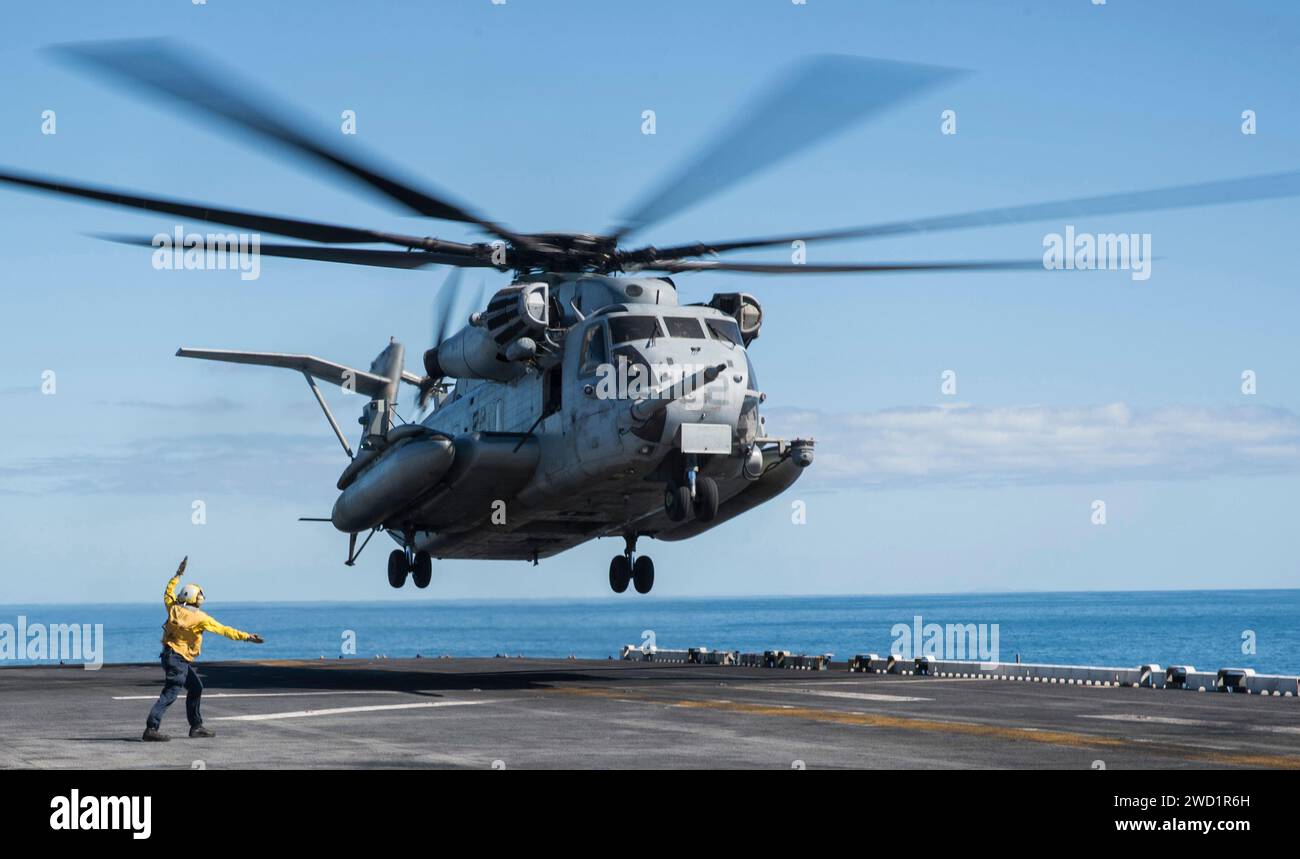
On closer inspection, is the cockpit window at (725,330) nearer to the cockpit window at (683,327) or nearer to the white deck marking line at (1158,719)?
the cockpit window at (683,327)

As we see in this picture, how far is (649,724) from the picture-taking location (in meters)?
19.6

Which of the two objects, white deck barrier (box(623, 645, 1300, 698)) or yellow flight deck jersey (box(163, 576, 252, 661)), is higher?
yellow flight deck jersey (box(163, 576, 252, 661))

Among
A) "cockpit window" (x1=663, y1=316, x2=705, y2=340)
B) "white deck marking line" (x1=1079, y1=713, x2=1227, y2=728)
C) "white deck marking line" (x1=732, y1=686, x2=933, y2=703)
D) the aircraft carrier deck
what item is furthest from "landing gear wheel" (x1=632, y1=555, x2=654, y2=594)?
"white deck marking line" (x1=1079, y1=713, x2=1227, y2=728)

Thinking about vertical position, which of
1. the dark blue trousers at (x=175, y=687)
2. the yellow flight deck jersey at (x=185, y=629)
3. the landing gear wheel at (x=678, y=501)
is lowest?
the dark blue trousers at (x=175, y=687)

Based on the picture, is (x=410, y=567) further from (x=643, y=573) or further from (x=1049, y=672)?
(x=1049, y=672)

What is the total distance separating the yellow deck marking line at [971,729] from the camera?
1533cm

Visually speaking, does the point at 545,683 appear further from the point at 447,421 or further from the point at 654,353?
the point at 654,353

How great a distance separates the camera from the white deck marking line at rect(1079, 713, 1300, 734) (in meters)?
19.2

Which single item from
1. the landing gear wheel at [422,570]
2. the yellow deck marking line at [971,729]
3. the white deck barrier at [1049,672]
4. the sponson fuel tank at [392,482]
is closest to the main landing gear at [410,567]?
the landing gear wheel at [422,570]

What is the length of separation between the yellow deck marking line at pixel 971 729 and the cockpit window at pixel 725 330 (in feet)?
20.8

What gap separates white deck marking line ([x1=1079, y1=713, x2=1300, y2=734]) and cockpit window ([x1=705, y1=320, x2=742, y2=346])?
8.76m
